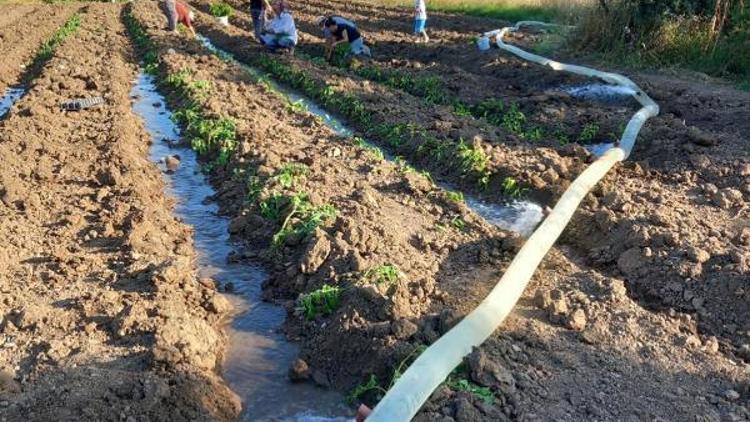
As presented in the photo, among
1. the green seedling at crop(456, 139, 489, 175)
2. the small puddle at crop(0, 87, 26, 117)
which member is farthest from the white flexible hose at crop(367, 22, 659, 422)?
the small puddle at crop(0, 87, 26, 117)

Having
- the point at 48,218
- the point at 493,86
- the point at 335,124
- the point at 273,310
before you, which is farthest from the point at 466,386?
the point at 493,86

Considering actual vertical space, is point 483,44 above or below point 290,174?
above

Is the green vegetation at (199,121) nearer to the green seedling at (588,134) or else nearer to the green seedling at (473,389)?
the green seedling at (588,134)

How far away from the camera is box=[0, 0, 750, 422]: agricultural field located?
397 centimetres

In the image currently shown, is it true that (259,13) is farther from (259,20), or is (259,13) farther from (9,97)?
(9,97)

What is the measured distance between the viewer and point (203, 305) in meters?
4.99

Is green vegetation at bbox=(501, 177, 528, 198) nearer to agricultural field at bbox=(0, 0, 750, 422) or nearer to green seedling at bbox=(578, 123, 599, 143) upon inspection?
agricultural field at bbox=(0, 0, 750, 422)

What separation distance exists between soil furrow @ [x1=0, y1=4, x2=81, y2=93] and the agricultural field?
2.35 metres

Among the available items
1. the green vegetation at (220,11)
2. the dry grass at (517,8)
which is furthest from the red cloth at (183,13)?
the dry grass at (517,8)

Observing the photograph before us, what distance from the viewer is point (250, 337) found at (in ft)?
15.6

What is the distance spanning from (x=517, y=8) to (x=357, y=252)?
17.1 m

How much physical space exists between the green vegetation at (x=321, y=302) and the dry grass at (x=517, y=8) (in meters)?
12.9

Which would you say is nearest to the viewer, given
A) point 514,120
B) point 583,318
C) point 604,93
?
point 583,318

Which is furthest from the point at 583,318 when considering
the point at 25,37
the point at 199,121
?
the point at 25,37
